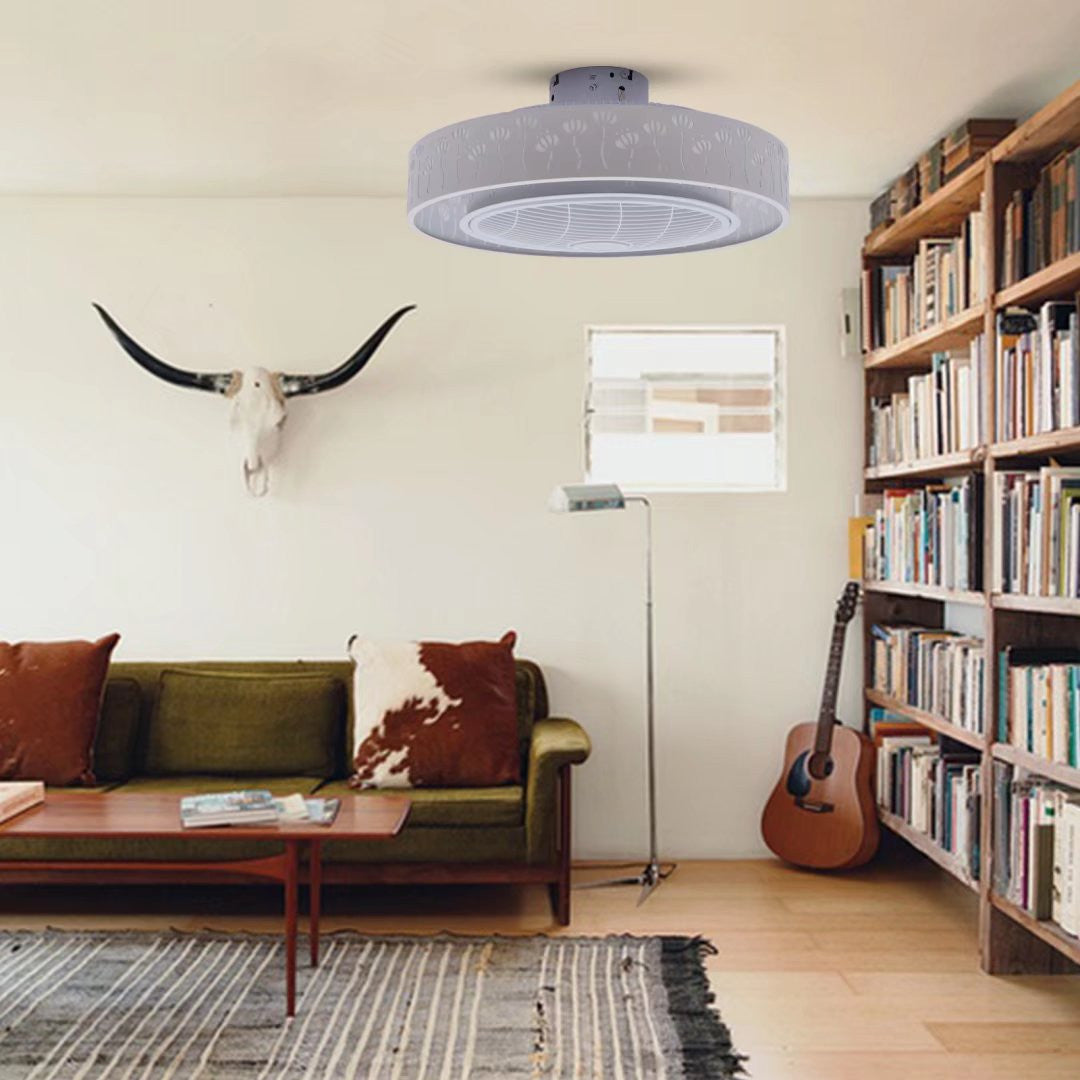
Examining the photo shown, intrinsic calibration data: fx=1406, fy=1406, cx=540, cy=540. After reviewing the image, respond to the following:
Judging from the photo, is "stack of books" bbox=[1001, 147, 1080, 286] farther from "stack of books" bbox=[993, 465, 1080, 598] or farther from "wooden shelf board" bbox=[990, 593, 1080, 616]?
"wooden shelf board" bbox=[990, 593, 1080, 616]

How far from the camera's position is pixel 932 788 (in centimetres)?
445

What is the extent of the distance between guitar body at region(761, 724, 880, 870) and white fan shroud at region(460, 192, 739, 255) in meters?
2.18

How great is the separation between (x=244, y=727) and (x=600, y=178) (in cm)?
264

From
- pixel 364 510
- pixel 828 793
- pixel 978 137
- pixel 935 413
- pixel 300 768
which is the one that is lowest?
pixel 828 793

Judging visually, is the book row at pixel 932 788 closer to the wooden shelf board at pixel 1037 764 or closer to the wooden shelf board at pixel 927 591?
the wooden shelf board at pixel 1037 764

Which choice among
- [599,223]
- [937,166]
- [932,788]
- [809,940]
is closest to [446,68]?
[599,223]

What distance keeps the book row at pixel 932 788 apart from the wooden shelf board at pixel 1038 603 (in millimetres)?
589

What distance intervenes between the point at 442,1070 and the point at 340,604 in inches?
93.2

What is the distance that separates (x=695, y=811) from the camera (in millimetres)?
5340

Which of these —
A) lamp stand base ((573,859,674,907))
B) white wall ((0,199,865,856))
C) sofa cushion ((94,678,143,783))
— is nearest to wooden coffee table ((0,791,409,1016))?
sofa cushion ((94,678,143,783))

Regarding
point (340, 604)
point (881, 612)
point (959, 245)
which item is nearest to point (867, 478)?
point (881, 612)

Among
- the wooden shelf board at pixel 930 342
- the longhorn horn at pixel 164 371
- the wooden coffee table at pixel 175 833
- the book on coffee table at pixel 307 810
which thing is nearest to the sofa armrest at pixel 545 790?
the wooden coffee table at pixel 175 833

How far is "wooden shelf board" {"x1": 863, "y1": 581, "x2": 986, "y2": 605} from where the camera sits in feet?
13.3

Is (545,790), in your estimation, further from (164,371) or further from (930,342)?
→ (164,371)
